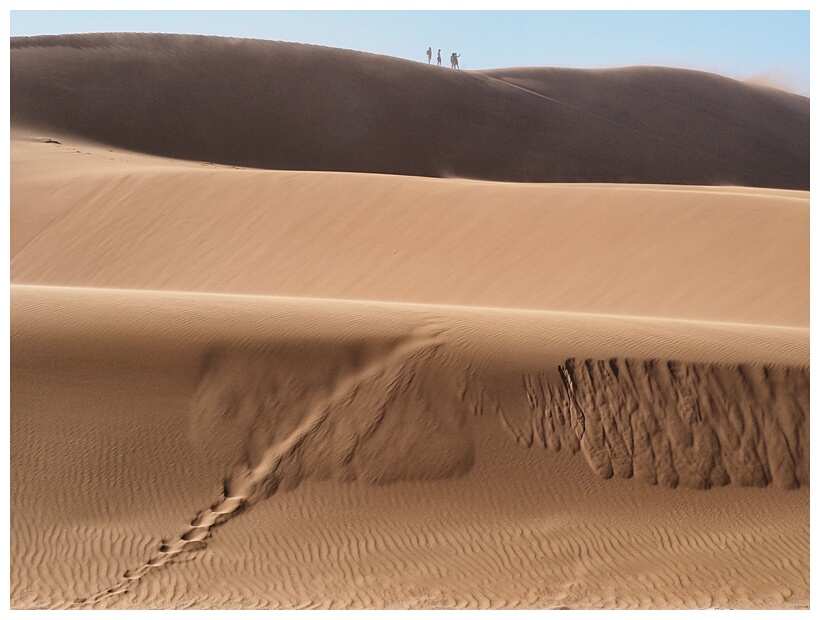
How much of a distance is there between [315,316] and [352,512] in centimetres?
279

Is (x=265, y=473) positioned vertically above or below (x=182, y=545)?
above

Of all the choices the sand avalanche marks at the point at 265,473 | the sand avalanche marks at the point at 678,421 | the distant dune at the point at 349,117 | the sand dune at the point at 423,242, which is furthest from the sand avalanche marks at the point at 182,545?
the distant dune at the point at 349,117

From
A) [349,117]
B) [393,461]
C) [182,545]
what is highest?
[349,117]

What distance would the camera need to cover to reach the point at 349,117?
139 feet

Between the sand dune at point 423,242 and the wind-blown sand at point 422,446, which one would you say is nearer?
the wind-blown sand at point 422,446

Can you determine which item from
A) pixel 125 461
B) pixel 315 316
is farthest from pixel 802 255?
pixel 125 461

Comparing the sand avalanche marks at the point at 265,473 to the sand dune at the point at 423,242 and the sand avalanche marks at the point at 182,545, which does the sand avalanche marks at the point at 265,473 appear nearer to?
the sand avalanche marks at the point at 182,545

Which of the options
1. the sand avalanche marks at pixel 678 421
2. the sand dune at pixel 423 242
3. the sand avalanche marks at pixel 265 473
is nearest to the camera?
the sand avalanche marks at pixel 265 473

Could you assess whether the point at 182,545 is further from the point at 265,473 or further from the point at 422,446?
the point at 422,446

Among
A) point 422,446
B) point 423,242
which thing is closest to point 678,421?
point 422,446

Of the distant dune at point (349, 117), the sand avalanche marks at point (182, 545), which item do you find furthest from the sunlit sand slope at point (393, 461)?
the distant dune at point (349, 117)

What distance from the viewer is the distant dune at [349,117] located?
3856 cm

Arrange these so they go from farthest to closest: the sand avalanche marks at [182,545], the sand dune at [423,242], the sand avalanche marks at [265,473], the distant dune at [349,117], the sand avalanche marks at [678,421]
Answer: the distant dune at [349,117] → the sand dune at [423,242] → the sand avalanche marks at [678,421] → the sand avalanche marks at [265,473] → the sand avalanche marks at [182,545]

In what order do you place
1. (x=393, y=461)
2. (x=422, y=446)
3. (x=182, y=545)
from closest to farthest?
(x=182, y=545) → (x=393, y=461) → (x=422, y=446)
